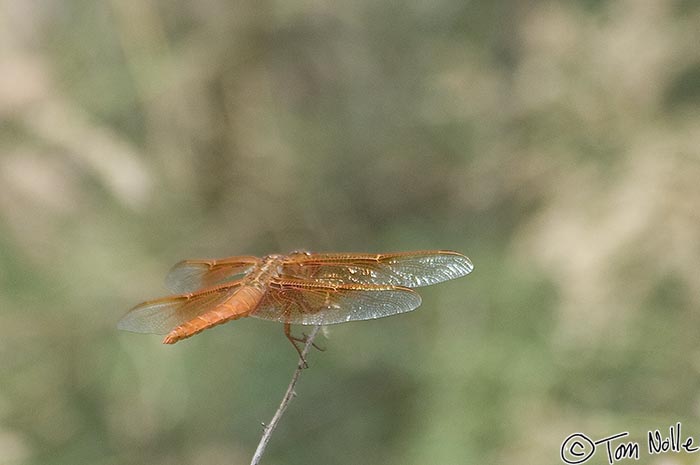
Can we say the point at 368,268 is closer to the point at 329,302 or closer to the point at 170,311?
the point at 329,302

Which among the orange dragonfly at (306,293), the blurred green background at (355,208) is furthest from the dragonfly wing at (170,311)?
the blurred green background at (355,208)

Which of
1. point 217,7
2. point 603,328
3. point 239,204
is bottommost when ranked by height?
point 603,328

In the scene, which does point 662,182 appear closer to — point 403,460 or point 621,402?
point 621,402

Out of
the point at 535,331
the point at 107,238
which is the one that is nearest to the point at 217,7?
the point at 107,238

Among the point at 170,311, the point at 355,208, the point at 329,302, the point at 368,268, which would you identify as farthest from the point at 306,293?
the point at 355,208

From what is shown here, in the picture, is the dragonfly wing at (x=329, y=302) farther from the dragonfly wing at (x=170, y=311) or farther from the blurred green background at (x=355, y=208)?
the blurred green background at (x=355, y=208)

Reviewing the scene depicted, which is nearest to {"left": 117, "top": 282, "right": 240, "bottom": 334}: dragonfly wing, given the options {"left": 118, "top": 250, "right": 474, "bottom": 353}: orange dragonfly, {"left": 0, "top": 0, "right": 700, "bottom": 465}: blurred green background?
{"left": 118, "top": 250, "right": 474, "bottom": 353}: orange dragonfly
